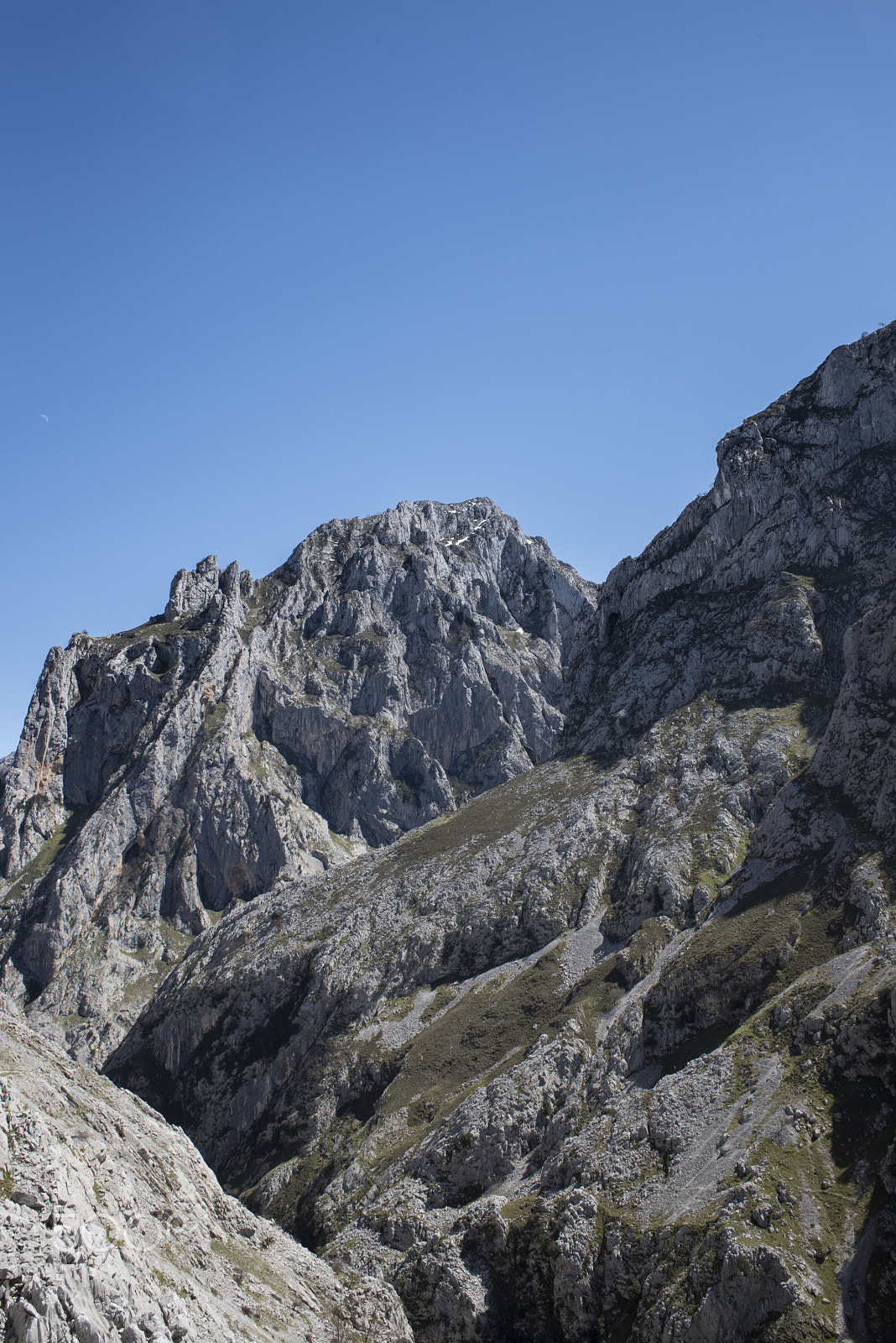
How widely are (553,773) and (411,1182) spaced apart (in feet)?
263

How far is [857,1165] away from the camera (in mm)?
57500

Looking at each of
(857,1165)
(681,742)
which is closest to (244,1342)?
(857,1165)

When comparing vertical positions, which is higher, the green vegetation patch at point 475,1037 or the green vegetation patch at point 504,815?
the green vegetation patch at point 504,815

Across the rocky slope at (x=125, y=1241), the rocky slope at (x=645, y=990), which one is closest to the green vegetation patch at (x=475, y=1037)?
the rocky slope at (x=645, y=990)

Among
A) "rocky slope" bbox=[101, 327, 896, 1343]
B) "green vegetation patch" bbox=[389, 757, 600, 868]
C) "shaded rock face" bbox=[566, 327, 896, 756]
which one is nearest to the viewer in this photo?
"rocky slope" bbox=[101, 327, 896, 1343]

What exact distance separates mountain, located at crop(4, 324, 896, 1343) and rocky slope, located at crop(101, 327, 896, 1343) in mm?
348

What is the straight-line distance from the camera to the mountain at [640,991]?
198ft

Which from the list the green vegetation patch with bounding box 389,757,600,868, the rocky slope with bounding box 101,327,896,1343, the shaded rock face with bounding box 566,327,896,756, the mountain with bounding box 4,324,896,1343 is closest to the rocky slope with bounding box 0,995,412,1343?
the mountain with bounding box 4,324,896,1343

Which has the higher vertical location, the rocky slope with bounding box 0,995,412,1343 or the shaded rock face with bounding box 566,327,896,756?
the shaded rock face with bounding box 566,327,896,756

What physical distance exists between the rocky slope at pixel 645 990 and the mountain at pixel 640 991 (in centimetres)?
35

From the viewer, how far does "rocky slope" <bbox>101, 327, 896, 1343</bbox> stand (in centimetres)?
6019

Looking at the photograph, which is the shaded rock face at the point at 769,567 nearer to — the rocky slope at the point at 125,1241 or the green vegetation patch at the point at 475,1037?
the green vegetation patch at the point at 475,1037

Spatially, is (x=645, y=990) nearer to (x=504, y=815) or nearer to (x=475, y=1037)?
(x=475, y=1037)

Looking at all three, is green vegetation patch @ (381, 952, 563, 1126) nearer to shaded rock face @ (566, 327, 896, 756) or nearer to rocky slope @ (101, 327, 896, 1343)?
rocky slope @ (101, 327, 896, 1343)
